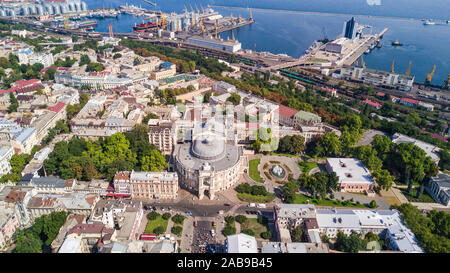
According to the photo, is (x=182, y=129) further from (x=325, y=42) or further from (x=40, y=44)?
(x=325, y=42)

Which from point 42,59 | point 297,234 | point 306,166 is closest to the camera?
point 297,234

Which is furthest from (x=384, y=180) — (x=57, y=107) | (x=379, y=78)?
(x=57, y=107)

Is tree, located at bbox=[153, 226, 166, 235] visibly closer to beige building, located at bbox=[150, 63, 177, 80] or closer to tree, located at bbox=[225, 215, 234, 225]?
tree, located at bbox=[225, 215, 234, 225]

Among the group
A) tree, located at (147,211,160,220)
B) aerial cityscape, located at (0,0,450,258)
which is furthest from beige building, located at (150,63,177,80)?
tree, located at (147,211,160,220)

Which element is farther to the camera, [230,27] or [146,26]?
[230,27]

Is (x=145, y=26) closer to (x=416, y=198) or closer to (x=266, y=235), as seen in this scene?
(x=266, y=235)

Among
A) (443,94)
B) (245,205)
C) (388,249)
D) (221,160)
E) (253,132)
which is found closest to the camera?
(388,249)
